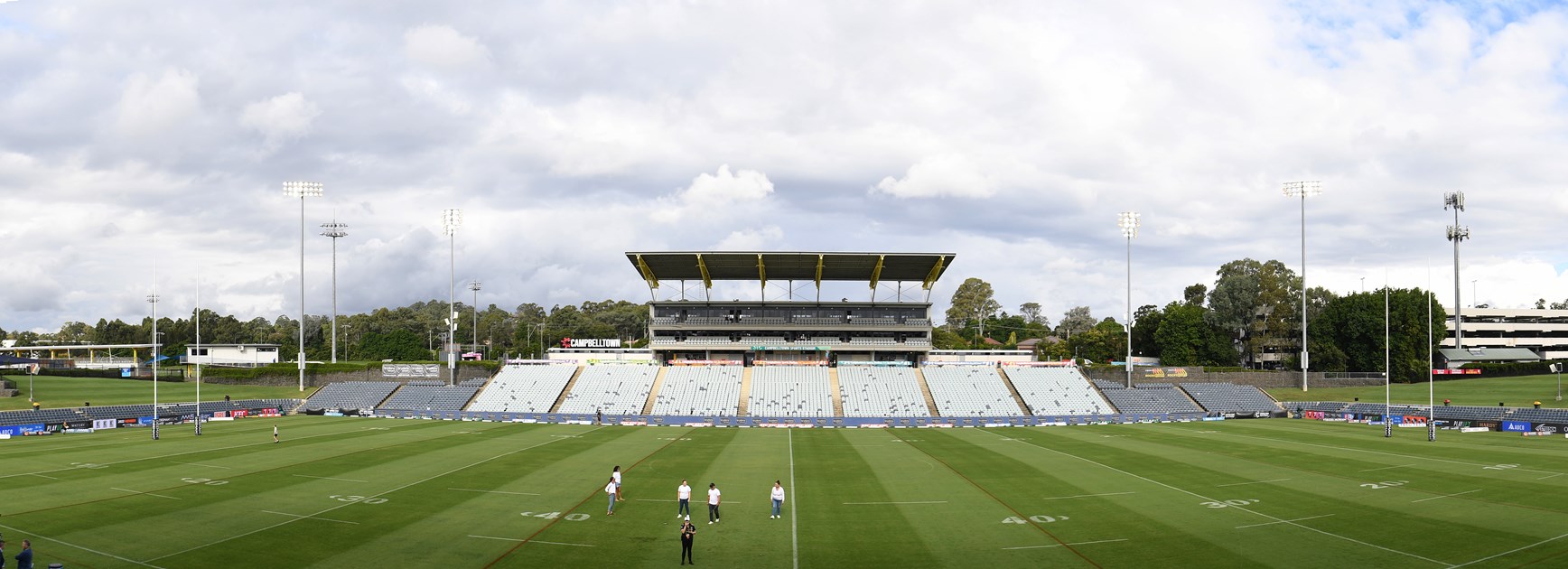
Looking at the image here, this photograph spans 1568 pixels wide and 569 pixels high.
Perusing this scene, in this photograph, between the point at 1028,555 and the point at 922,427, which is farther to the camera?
the point at 922,427

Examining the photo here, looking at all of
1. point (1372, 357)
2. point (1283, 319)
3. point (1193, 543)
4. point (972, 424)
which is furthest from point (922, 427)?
point (1283, 319)

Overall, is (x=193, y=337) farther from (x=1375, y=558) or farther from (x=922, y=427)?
→ (x=1375, y=558)

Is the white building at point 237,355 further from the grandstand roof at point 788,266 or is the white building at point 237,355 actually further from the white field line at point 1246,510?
the white field line at point 1246,510

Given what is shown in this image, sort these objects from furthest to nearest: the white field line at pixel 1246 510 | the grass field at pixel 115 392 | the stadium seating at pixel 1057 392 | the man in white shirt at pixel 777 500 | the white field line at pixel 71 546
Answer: the stadium seating at pixel 1057 392 < the grass field at pixel 115 392 < the man in white shirt at pixel 777 500 < the white field line at pixel 1246 510 < the white field line at pixel 71 546

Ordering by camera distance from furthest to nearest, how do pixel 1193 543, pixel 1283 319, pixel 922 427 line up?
1. pixel 1283 319
2. pixel 922 427
3. pixel 1193 543

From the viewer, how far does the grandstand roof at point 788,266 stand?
98688 mm

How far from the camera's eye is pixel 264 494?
35281 mm

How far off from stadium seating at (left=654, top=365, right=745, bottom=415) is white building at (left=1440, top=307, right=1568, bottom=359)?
134 m

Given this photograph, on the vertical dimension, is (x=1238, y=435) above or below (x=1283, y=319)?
below

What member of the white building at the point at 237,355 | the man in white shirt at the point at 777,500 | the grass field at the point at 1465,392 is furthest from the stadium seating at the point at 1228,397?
the white building at the point at 237,355

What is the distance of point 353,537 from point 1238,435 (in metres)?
62.0

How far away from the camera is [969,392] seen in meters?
95.5

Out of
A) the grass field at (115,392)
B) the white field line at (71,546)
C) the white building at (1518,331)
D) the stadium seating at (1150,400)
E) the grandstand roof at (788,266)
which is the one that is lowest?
the stadium seating at (1150,400)

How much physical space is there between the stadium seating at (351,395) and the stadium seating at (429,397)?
1.50 metres
